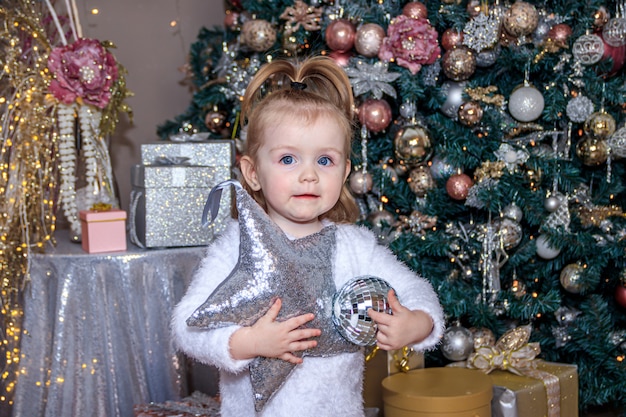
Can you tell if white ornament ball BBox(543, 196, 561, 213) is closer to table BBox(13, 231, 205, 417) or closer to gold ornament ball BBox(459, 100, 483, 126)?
gold ornament ball BBox(459, 100, 483, 126)

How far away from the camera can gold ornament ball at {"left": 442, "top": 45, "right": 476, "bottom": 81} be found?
2.46m

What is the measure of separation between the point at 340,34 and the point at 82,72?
808 mm

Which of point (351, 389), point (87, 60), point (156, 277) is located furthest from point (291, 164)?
point (87, 60)

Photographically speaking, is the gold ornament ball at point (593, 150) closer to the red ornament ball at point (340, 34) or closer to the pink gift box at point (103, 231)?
the red ornament ball at point (340, 34)

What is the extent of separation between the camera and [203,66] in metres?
3.11

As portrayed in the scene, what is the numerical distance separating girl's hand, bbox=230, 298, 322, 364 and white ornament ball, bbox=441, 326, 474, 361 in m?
1.01

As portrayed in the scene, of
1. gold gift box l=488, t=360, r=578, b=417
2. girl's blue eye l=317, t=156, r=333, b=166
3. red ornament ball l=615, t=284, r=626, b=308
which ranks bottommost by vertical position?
gold gift box l=488, t=360, r=578, b=417

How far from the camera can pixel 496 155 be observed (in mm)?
2463

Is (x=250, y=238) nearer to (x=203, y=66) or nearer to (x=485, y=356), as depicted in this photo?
(x=485, y=356)

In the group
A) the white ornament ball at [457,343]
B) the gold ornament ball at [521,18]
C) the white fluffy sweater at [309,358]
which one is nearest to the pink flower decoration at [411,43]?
the gold ornament ball at [521,18]

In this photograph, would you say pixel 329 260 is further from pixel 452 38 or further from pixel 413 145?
pixel 452 38

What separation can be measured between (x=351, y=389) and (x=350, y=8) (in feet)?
4.70

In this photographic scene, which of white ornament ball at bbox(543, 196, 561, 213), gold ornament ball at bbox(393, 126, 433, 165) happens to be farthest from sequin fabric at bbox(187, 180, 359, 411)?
white ornament ball at bbox(543, 196, 561, 213)

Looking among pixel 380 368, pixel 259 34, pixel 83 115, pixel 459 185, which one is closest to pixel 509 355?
pixel 380 368
